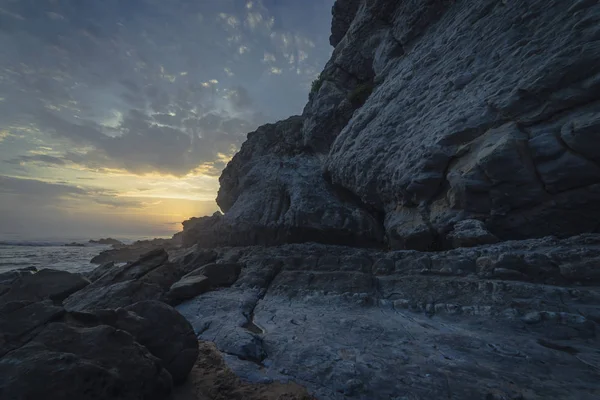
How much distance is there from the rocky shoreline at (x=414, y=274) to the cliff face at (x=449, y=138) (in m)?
0.09

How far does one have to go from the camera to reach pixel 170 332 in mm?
6973

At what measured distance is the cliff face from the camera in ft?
33.8

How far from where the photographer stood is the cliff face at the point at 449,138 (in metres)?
10.3

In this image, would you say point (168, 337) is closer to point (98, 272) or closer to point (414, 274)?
point (414, 274)

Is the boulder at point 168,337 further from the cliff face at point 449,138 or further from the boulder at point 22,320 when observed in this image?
the cliff face at point 449,138

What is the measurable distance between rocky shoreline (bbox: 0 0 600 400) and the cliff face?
0.29ft

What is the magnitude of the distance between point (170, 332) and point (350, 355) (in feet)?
15.9

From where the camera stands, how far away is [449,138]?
1354 centimetres

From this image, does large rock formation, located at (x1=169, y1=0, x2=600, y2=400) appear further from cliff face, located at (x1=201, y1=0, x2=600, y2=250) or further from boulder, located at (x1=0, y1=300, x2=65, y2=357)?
boulder, located at (x1=0, y1=300, x2=65, y2=357)

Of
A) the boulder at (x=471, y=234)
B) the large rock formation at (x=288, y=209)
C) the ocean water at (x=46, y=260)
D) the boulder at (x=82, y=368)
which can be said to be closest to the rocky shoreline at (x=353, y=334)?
the boulder at (x=82, y=368)

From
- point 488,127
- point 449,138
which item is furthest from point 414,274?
point 488,127

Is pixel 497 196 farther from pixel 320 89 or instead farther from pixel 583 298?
pixel 320 89

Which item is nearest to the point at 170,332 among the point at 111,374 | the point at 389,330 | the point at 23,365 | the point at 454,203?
the point at 111,374

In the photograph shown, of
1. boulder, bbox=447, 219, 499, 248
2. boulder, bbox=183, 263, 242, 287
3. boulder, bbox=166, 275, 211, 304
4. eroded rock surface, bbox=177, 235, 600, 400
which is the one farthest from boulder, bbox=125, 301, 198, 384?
boulder, bbox=447, 219, 499, 248
